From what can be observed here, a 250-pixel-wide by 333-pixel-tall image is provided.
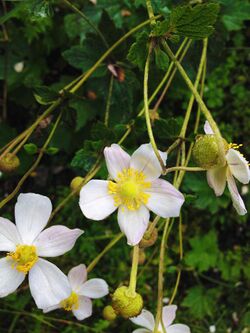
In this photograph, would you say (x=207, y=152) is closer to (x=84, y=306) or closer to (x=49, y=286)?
(x=49, y=286)

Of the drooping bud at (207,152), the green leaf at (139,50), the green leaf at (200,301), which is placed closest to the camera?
the drooping bud at (207,152)

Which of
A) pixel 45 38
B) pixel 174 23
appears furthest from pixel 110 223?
pixel 174 23

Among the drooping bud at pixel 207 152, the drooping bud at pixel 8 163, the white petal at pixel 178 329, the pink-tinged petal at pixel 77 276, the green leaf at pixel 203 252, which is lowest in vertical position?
the green leaf at pixel 203 252

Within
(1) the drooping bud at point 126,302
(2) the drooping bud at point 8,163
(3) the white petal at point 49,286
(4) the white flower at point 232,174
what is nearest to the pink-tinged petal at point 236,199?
(4) the white flower at point 232,174

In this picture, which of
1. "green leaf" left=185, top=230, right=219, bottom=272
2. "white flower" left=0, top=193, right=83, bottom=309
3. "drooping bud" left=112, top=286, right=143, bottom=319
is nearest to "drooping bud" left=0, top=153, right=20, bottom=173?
"white flower" left=0, top=193, right=83, bottom=309

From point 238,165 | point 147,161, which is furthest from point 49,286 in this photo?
point 238,165

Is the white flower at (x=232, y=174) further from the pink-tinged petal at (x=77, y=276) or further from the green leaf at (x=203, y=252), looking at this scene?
the green leaf at (x=203, y=252)
